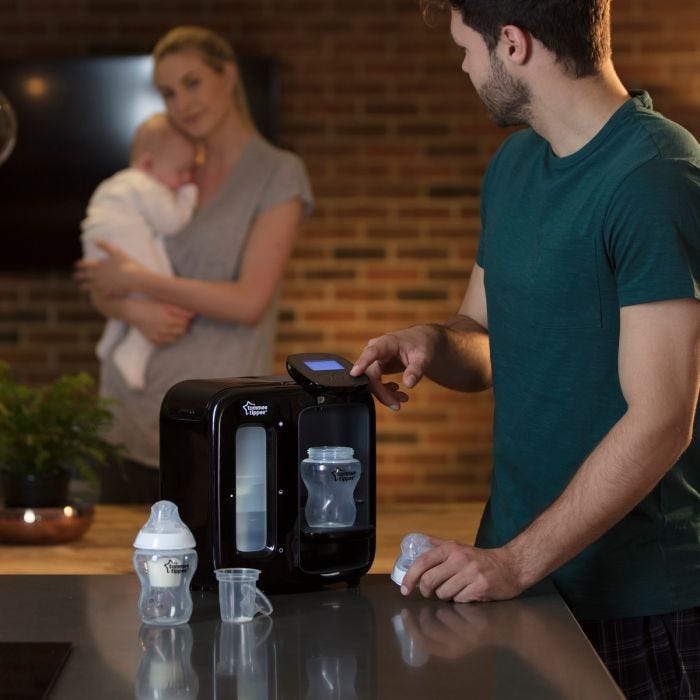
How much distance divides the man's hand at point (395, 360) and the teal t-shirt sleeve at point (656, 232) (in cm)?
29

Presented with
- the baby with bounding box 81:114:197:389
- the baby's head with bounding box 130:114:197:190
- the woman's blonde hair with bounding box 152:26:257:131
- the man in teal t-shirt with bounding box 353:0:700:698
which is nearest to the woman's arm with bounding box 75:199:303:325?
the baby with bounding box 81:114:197:389

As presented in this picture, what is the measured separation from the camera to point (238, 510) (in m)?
1.61

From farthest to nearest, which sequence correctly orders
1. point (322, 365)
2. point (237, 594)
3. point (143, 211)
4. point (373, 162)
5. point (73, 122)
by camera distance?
point (373, 162) < point (73, 122) < point (143, 211) < point (322, 365) < point (237, 594)

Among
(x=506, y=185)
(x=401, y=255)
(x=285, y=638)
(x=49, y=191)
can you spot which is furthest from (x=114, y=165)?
(x=285, y=638)

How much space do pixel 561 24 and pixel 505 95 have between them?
11cm

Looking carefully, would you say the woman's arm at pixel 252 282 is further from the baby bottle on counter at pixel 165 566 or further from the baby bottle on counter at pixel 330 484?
the baby bottle on counter at pixel 165 566

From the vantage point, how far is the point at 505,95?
5.29 ft

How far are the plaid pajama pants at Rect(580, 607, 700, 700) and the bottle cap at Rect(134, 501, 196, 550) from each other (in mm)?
521

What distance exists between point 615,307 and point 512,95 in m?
0.29

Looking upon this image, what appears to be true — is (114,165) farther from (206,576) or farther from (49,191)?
(206,576)

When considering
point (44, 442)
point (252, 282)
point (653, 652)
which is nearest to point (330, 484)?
point (653, 652)

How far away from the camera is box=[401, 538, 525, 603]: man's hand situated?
58.6 inches

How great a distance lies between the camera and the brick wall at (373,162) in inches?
195

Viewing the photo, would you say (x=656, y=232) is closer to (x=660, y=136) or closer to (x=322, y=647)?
(x=660, y=136)
